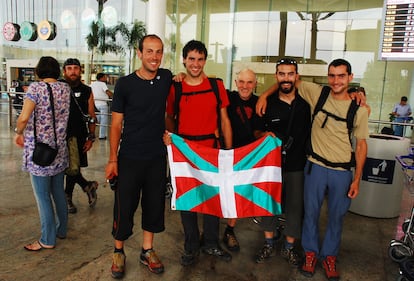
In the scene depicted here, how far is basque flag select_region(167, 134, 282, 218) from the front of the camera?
2.97 metres

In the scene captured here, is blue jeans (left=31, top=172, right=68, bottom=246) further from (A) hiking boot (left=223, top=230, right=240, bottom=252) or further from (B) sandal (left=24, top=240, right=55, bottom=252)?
(A) hiking boot (left=223, top=230, right=240, bottom=252)

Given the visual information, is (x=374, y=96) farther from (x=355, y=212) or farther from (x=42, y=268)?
(x=42, y=268)

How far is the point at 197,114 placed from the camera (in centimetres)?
288

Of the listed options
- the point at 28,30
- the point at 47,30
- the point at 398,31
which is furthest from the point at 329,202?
the point at 28,30

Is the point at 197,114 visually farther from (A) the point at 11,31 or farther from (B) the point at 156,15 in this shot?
(A) the point at 11,31

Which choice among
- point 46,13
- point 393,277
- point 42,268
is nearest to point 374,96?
point 393,277

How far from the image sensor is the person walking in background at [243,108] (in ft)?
10.3

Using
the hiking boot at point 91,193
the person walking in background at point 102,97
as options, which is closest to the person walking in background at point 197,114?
the hiking boot at point 91,193

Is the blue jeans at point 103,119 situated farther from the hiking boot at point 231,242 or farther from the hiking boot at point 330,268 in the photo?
the hiking boot at point 330,268

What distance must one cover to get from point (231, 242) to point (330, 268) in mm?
932

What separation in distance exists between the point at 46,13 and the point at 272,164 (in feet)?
59.4

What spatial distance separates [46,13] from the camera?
1752cm

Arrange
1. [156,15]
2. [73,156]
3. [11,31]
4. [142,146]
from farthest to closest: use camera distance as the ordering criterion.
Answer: [11,31] → [156,15] → [73,156] → [142,146]

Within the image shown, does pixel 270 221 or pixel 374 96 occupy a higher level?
pixel 374 96
